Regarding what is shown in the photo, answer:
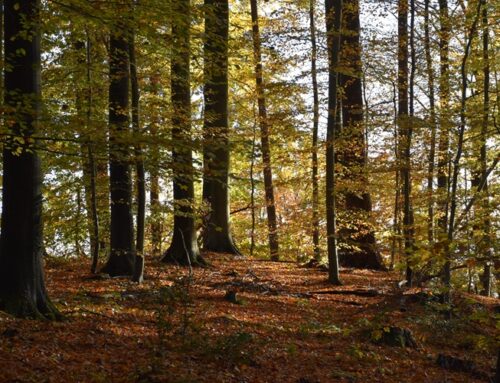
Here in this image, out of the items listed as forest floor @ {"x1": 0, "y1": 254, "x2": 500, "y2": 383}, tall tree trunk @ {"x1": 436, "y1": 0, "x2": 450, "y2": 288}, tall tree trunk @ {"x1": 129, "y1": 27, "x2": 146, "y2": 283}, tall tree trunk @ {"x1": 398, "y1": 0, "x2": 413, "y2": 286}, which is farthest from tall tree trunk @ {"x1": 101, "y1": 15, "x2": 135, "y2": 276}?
tall tree trunk @ {"x1": 436, "y1": 0, "x2": 450, "y2": 288}

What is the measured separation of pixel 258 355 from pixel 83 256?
11337 millimetres

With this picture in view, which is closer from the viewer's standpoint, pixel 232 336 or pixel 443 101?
pixel 232 336

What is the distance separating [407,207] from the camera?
39.8 feet

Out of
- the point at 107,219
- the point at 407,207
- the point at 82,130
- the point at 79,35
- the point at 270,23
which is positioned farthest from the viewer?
the point at 270,23

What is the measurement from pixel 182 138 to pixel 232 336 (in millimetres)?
2800

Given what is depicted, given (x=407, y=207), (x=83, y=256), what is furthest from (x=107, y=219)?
(x=407, y=207)

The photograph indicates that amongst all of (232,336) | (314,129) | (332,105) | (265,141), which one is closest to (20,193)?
(232,336)

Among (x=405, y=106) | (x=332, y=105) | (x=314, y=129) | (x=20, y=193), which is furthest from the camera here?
(x=314, y=129)

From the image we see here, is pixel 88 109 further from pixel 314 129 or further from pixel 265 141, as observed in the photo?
pixel 265 141

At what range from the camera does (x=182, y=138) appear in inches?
266

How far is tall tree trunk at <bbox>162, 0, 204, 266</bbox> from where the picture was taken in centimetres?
584

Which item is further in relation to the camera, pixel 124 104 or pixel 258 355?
pixel 124 104

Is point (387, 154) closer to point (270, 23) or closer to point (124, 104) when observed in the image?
point (270, 23)

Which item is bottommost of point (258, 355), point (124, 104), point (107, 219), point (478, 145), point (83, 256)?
point (258, 355)
